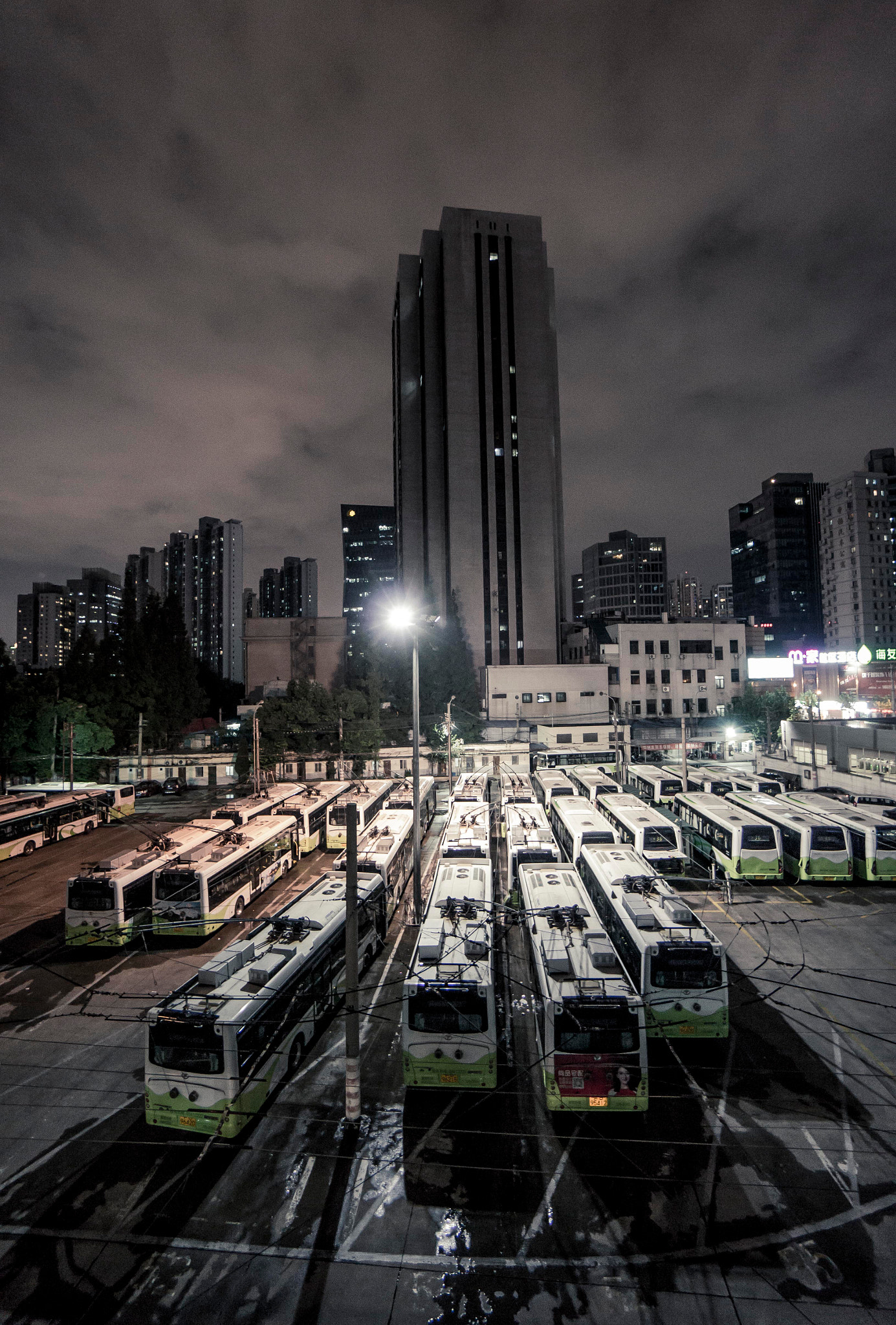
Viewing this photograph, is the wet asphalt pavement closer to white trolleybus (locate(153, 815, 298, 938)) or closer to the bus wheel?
the bus wheel

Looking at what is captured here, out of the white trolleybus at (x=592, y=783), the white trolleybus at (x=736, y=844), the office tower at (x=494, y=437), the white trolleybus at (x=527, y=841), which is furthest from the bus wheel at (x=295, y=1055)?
the office tower at (x=494, y=437)

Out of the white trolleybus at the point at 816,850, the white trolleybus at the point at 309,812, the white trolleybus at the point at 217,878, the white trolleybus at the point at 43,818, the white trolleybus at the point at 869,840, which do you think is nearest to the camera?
the white trolleybus at the point at 217,878

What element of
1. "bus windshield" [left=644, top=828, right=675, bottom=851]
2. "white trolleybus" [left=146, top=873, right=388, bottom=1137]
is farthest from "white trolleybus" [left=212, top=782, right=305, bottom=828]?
"bus windshield" [left=644, top=828, right=675, bottom=851]

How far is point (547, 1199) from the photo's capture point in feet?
33.0

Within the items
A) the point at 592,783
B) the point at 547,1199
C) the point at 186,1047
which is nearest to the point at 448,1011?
the point at 547,1199

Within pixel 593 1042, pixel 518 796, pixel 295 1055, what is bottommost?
pixel 295 1055

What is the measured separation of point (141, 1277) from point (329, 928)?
7798mm

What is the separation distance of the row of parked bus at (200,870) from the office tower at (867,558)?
416 ft

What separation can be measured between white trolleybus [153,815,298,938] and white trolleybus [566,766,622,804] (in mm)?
16981

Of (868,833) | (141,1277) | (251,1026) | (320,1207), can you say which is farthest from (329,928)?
(868,833)

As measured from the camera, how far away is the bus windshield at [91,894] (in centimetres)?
2038

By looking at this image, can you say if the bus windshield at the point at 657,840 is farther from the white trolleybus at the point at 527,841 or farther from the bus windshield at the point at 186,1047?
the bus windshield at the point at 186,1047

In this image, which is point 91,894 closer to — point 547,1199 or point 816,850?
point 547,1199

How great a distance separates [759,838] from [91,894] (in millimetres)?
25236
